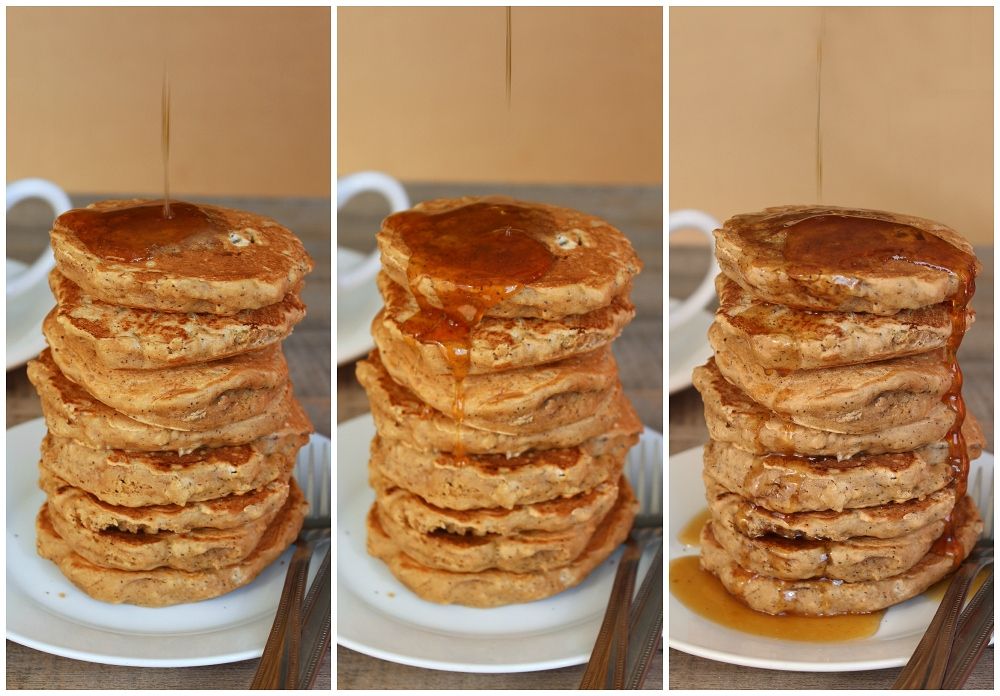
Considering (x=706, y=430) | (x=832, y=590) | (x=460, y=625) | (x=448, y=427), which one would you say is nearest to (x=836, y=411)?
(x=832, y=590)

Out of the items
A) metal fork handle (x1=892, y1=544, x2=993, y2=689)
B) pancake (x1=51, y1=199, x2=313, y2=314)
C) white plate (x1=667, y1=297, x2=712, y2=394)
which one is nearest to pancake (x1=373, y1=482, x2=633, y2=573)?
pancake (x1=51, y1=199, x2=313, y2=314)

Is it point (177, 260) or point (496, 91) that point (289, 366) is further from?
point (496, 91)

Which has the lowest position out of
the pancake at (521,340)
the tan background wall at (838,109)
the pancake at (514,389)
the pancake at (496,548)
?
the pancake at (496,548)

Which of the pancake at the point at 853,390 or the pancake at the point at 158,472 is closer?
the pancake at the point at 853,390

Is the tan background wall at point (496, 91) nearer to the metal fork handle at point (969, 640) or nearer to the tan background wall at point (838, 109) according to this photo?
the tan background wall at point (838, 109)

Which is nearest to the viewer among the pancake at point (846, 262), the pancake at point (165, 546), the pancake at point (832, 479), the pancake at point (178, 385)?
the pancake at point (846, 262)

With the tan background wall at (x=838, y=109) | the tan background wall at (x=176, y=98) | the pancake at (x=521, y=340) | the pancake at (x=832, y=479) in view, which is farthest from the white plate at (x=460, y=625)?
the tan background wall at (x=838, y=109)


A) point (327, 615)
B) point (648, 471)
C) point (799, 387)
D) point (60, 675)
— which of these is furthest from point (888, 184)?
point (60, 675)

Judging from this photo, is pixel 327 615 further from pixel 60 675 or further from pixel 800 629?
pixel 800 629
